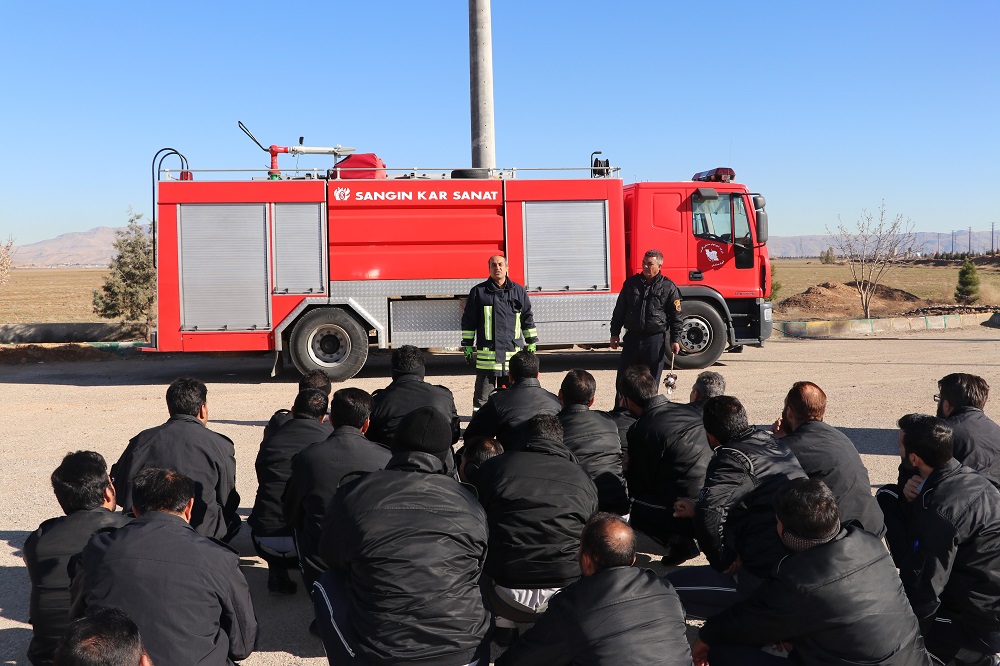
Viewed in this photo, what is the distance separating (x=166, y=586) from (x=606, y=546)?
152 centimetres

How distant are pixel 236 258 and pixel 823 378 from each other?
27.7 ft

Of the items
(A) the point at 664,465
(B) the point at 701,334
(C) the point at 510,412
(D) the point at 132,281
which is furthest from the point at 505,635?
(D) the point at 132,281

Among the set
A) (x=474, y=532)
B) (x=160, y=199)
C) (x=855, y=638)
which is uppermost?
(x=160, y=199)

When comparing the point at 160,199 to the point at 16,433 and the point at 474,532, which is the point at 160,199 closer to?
the point at 16,433

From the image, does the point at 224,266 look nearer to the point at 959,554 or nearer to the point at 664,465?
the point at 664,465

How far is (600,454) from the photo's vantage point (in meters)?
→ 5.04

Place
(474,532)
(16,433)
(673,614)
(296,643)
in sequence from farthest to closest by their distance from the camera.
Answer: (16,433) → (296,643) → (474,532) → (673,614)

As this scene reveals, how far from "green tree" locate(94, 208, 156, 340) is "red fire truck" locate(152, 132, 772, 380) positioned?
5813 millimetres

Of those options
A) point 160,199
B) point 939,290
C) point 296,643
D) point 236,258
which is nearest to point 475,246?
point 236,258

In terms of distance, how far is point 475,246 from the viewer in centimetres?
1278

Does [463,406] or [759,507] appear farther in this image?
[463,406]

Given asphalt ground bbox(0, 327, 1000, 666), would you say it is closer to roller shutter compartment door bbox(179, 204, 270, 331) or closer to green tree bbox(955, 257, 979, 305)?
roller shutter compartment door bbox(179, 204, 270, 331)

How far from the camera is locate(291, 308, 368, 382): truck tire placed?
41.4 feet

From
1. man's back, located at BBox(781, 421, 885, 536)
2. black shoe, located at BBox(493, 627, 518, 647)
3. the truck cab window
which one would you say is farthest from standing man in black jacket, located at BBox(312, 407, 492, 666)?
the truck cab window
